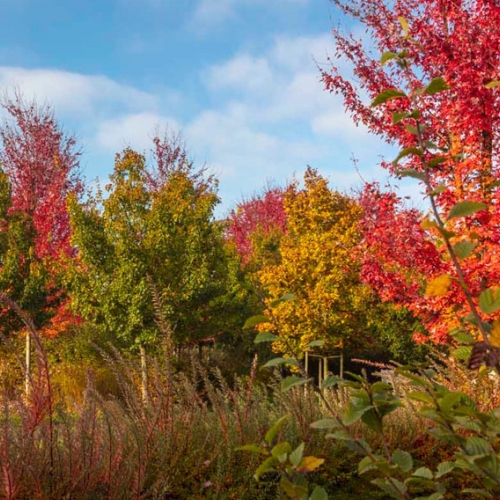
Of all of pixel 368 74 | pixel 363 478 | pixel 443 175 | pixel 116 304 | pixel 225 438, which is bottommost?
pixel 363 478

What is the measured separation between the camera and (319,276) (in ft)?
55.5

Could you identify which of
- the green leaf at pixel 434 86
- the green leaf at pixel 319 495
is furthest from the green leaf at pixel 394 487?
the green leaf at pixel 434 86

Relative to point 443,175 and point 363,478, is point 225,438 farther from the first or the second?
point 443,175

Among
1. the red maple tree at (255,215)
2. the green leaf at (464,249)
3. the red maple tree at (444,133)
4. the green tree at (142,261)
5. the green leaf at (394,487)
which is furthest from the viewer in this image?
the red maple tree at (255,215)

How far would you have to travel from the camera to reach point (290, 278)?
17.0m

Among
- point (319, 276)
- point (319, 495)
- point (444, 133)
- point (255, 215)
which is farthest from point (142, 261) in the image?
point (255, 215)

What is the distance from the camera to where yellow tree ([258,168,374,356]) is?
16578 millimetres

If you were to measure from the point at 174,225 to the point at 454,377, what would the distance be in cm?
1108

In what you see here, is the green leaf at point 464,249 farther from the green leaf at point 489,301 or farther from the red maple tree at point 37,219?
the red maple tree at point 37,219

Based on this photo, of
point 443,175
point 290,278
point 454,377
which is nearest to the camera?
point 454,377

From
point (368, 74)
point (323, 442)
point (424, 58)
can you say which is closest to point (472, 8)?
point (424, 58)

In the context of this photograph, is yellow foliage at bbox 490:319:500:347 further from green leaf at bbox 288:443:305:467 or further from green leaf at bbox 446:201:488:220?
green leaf at bbox 288:443:305:467

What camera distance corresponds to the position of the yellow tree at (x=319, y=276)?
16578mm

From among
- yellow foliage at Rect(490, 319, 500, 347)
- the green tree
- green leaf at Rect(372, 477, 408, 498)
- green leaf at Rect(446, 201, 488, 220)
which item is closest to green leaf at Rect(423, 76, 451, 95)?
green leaf at Rect(446, 201, 488, 220)
